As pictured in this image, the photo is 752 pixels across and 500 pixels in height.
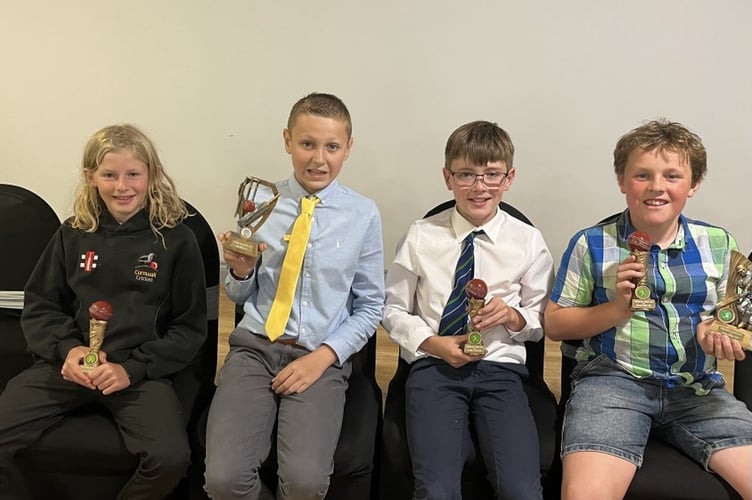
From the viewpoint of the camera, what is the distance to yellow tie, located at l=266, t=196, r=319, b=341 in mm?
1979

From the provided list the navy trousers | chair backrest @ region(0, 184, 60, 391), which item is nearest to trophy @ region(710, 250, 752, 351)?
the navy trousers

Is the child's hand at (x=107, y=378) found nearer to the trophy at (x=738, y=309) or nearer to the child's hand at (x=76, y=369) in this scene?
the child's hand at (x=76, y=369)

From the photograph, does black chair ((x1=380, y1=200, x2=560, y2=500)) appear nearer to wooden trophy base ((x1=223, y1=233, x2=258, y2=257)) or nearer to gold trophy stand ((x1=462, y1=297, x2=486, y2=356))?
gold trophy stand ((x1=462, y1=297, x2=486, y2=356))

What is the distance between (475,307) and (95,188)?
1297mm

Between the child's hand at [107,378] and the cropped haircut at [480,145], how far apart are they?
Answer: 1.23 metres

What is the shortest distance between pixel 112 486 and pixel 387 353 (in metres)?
1.44

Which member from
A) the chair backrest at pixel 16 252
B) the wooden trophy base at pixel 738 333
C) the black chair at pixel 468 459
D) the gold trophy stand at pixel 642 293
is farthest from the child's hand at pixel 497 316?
the chair backrest at pixel 16 252

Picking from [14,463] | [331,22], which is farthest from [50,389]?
[331,22]

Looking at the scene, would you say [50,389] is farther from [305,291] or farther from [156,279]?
[305,291]

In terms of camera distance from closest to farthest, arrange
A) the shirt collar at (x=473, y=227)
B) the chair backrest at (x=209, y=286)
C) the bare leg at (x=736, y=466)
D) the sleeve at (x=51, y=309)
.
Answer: the bare leg at (x=736, y=466) → the sleeve at (x=51, y=309) → the shirt collar at (x=473, y=227) → the chair backrest at (x=209, y=286)

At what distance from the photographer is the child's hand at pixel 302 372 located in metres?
1.87

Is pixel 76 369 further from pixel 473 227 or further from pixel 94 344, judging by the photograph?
pixel 473 227

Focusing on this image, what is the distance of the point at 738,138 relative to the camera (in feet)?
9.01

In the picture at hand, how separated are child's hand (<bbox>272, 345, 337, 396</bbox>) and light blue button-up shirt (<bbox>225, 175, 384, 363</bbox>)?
0.04 m
